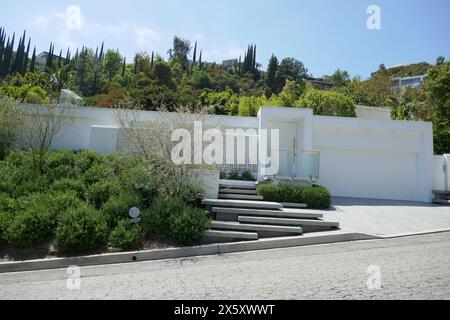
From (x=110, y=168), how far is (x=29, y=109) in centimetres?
563

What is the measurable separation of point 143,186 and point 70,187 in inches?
75.8

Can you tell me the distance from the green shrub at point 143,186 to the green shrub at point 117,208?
510 mm

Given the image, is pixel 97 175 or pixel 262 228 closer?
pixel 262 228

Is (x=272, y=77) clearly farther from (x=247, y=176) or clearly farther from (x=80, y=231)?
(x=80, y=231)

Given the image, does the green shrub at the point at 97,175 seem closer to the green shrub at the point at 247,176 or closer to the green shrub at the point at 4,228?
the green shrub at the point at 4,228

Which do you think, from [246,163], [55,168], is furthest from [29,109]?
[246,163]

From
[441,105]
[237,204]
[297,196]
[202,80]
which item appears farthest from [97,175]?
[202,80]

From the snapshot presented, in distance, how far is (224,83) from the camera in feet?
150

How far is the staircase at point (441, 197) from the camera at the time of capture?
43.6ft

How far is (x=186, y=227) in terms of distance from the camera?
6809 millimetres

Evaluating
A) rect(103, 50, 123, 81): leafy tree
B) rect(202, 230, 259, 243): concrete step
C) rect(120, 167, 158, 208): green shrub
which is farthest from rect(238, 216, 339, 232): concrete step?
rect(103, 50, 123, 81): leafy tree

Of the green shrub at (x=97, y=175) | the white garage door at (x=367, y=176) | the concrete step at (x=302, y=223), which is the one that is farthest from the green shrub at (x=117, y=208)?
the white garage door at (x=367, y=176)

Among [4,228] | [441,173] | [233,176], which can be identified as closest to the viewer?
[4,228]
